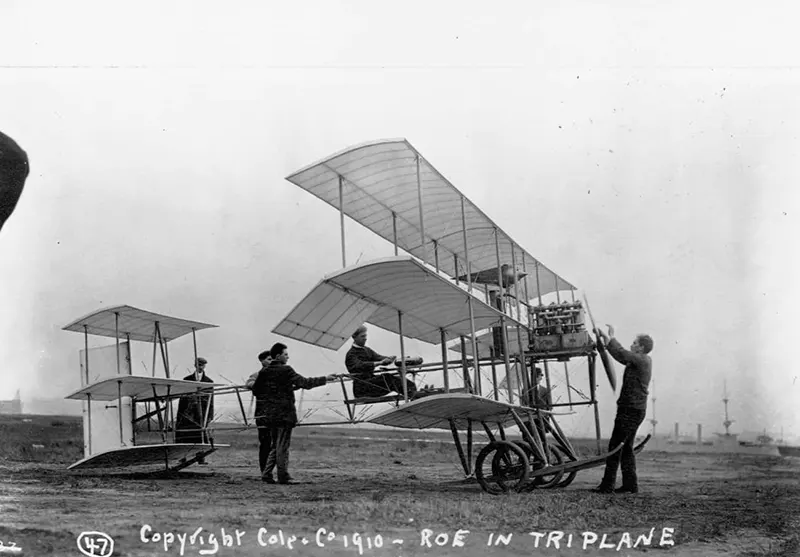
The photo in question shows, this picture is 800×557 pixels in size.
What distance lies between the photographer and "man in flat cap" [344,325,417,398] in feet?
33.9

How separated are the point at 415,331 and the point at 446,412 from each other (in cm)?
277

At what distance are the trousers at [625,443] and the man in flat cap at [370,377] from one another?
2.76 meters

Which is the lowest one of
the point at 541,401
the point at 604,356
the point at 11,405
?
the point at 541,401

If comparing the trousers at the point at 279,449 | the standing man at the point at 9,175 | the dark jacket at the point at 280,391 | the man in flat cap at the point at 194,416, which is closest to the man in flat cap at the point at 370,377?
the dark jacket at the point at 280,391

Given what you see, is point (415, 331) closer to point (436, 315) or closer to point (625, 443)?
point (436, 315)

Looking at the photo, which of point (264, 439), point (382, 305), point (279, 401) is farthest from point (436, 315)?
point (264, 439)

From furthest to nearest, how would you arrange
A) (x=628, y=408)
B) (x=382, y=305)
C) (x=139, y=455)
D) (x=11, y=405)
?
(x=11, y=405) → (x=139, y=455) → (x=382, y=305) → (x=628, y=408)

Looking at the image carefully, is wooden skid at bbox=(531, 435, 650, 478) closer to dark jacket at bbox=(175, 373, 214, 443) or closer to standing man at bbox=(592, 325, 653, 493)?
standing man at bbox=(592, 325, 653, 493)

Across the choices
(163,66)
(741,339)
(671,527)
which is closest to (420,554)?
(671,527)

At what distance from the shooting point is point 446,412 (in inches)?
377

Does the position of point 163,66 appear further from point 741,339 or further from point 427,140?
point 741,339

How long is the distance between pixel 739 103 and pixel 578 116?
2.17 metres

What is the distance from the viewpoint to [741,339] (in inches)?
389

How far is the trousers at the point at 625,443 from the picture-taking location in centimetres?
914
